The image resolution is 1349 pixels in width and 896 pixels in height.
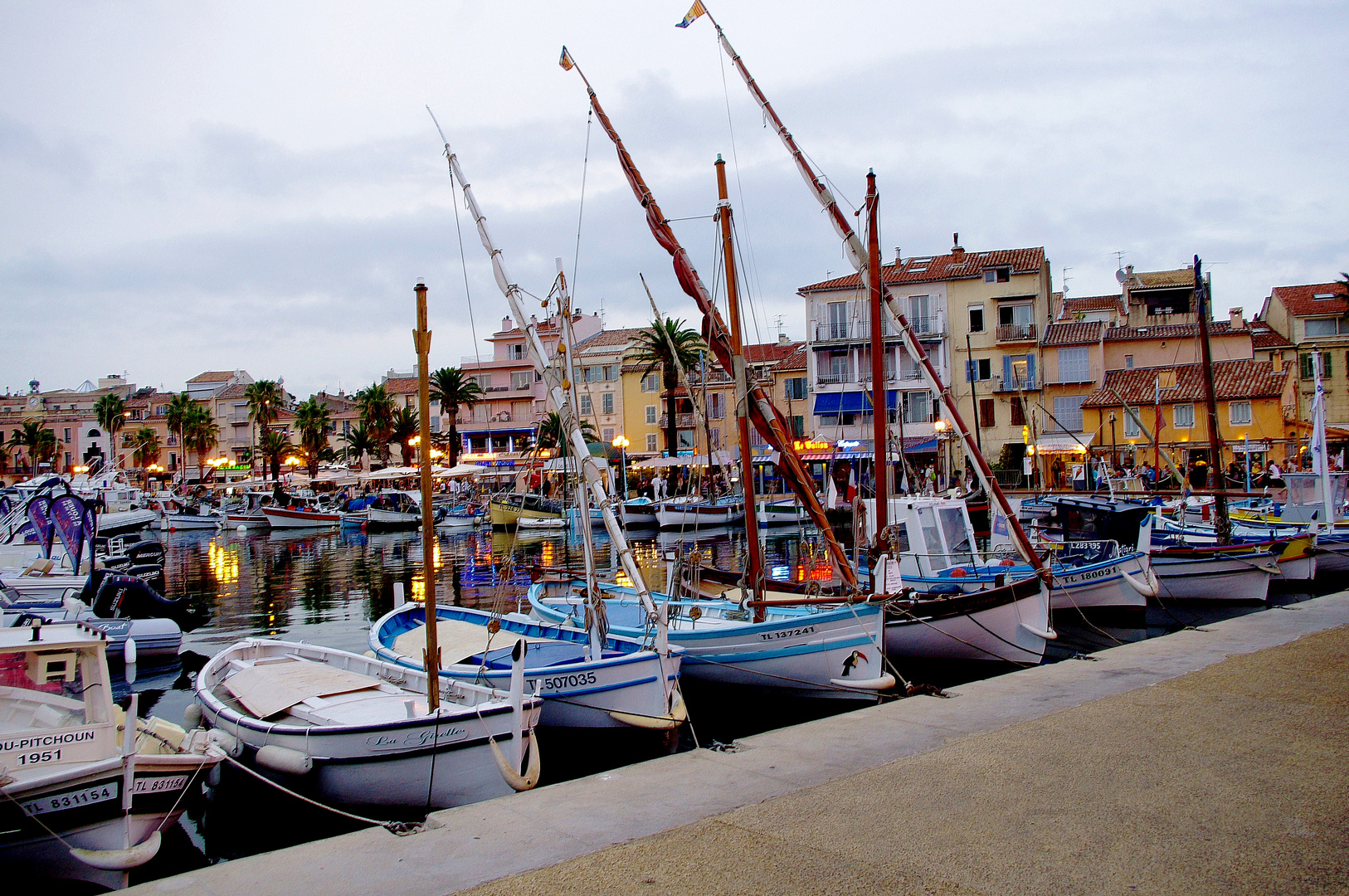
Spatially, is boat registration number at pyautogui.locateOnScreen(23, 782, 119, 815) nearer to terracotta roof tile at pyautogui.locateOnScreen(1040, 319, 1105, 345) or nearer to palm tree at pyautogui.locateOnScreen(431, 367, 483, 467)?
terracotta roof tile at pyautogui.locateOnScreen(1040, 319, 1105, 345)

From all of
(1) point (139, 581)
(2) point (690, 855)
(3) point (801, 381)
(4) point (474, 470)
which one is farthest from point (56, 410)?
(2) point (690, 855)

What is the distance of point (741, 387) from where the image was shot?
16703 mm

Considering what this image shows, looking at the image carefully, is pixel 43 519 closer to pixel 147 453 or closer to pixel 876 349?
pixel 876 349

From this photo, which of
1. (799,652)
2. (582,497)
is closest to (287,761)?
(582,497)

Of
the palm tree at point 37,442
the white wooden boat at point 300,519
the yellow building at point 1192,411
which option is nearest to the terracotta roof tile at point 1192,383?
the yellow building at point 1192,411

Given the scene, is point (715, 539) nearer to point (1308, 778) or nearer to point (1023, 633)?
point (1023, 633)

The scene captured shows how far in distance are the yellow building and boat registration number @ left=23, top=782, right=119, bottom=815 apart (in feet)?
163

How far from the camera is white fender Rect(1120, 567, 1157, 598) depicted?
813 inches

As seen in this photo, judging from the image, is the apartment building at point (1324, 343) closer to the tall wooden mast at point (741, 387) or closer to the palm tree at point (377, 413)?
the tall wooden mast at point (741, 387)

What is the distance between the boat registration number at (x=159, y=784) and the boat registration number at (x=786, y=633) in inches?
347

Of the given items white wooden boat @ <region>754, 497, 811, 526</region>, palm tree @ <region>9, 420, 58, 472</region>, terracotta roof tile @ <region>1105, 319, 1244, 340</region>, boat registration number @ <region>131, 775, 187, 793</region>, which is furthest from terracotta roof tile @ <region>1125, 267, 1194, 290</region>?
palm tree @ <region>9, 420, 58, 472</region>

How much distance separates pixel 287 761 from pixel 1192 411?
54.3 m

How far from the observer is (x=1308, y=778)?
293 inches

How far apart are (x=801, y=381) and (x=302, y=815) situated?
59.9 metres
